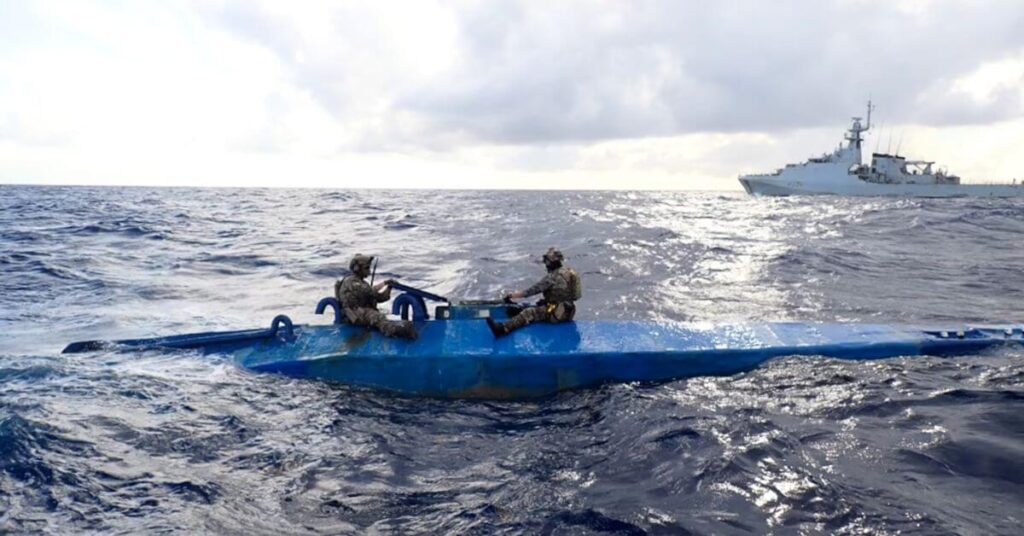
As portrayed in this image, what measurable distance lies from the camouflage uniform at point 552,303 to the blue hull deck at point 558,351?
14cm

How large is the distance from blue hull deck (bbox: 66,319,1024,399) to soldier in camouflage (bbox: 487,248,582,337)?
6.0 inches

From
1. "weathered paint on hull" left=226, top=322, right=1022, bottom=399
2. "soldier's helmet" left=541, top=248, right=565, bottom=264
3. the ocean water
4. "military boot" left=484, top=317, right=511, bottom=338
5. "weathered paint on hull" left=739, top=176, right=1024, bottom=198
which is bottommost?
the ocean water

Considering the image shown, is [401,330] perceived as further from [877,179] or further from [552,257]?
[877,179]

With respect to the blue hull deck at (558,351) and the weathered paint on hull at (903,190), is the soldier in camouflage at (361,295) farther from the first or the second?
the weathered paint on hull at (903,190)

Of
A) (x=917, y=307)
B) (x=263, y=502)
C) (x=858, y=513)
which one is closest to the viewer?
(x=858, y=513)

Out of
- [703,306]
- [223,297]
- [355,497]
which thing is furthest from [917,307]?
[223,297]

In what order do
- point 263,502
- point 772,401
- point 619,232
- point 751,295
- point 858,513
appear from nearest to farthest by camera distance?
point 858,513 < point 263,502 < point 772,401 < point 751,295 < point 619,232

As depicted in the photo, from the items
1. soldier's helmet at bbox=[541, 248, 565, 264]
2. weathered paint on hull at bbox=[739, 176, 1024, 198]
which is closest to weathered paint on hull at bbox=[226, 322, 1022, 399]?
soldier's helmet at bbox=[541, 248, 565, 264]

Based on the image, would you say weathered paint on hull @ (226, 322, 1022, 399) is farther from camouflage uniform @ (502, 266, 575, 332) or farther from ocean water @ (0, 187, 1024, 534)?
ocean water @ (0, 187, 1024, 534)

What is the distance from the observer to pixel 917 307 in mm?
12812

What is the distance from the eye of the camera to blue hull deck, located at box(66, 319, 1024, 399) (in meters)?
7.95

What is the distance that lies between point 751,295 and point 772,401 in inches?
320

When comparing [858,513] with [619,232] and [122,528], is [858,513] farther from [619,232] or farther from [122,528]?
[619,232]

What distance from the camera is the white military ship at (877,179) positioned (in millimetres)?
64875
